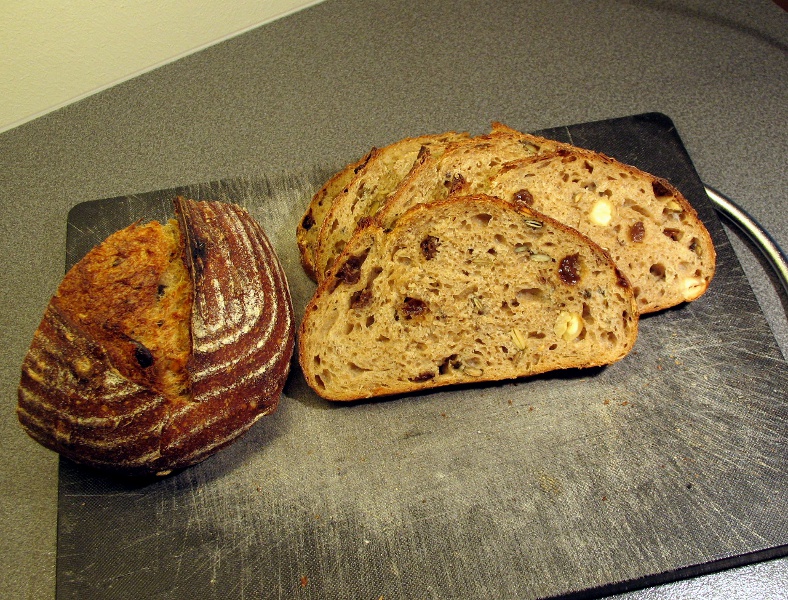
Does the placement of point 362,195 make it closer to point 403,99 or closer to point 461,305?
point 461,305

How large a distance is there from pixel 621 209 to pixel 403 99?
1.20m

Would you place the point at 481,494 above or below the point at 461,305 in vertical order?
below

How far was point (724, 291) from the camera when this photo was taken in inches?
69.2

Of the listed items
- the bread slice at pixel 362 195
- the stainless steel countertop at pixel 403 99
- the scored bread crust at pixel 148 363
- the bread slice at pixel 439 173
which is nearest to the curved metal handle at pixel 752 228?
the stainless steel countertop at pixel 403 99

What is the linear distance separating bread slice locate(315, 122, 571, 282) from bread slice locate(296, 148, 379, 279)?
79 millimetres

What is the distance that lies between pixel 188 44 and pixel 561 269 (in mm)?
1928

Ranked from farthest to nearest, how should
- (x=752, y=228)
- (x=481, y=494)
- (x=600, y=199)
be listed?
1. (x=752, y=228)
2. (x=600, y=199)
3. (x=481, y=494)

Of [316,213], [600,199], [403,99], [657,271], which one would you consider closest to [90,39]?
[403,99]

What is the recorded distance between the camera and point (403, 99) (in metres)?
2.57

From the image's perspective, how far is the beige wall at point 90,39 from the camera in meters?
2.29

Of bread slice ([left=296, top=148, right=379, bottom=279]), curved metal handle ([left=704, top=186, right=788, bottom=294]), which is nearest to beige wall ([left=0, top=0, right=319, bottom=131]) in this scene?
bread slice ([left=296, top=148, right=379, bottom=279])

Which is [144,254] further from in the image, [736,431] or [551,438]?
[736,431]

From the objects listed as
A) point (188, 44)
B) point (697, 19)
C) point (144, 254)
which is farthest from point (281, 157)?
point (697, 19)

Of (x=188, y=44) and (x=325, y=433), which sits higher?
(x=188, y=44)
